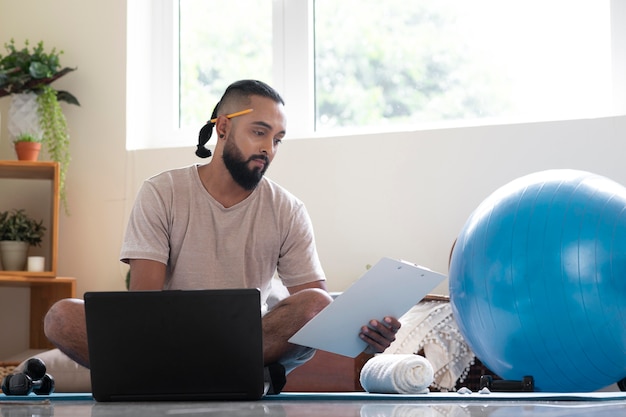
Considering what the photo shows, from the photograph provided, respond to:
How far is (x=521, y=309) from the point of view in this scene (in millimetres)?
2223

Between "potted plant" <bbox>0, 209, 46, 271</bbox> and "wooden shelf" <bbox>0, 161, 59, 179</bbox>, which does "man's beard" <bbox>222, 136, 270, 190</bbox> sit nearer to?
"wooden shelf" <bbox>0, 161, 59, 179</bbox>

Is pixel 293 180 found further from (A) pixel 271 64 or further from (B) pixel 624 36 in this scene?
(B) pixel 624 36

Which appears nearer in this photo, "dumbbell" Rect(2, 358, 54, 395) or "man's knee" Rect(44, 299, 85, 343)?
"dumbbell" Rect(2, 358, 54, 395)

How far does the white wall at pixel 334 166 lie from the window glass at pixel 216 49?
311 millimetres

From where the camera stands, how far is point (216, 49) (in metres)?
4.22

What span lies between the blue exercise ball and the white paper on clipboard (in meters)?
0.29

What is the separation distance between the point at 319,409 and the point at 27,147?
266 centimetres

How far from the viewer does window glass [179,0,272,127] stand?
13.6 ft

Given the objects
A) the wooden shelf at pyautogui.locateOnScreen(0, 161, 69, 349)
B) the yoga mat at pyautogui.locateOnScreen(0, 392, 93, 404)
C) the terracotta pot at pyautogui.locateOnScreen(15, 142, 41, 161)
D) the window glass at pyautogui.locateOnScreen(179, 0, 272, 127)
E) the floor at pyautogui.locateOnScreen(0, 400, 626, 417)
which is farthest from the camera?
the window glass at pyautogui.locateOnScreen(179, 0, 272, 127)

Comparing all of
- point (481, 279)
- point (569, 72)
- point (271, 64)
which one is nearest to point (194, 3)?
point (271, 64)

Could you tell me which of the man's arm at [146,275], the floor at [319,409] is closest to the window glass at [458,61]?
the man's arm at [146,275]

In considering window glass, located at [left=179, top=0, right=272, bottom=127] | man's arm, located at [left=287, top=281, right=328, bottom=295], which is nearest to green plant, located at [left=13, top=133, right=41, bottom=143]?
window glass, located at [left=179, top=0, right=272, bottom=127]

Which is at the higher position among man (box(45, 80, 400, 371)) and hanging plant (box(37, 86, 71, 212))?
hanging plant (box(37, 86, 71, 212))

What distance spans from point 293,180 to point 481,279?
165 centimetres
